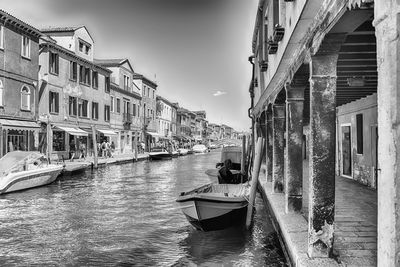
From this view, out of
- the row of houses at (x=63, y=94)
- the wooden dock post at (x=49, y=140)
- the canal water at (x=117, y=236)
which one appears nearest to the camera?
the canal water at (x=117, y=236)

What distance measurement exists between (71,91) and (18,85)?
23.8ft

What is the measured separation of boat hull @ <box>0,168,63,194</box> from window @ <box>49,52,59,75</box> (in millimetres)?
10790

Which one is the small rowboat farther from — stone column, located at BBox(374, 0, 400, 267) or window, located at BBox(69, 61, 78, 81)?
window, located at BBox(69, 61, 78, 81)

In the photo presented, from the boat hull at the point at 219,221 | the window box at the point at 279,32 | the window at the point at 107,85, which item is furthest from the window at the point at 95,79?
the boat hull at the point at 219,221

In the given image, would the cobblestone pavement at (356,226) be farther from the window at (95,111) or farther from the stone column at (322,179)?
the window at (95,111)

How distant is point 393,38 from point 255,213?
8.82m

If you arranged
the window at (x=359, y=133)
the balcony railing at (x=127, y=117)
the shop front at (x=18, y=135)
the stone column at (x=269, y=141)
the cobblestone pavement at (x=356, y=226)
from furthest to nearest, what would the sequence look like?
the balcony railing at (x=127, y=117)
the shop front at (x=18, y=135)
the stone column at (x=269, y=141)
the window at (x=359, y=133)
the cobblestone pavement at (x=356, y=226)

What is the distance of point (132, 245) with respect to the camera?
26.3 ft

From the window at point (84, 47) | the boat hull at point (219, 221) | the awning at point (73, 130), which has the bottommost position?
the boat hull at point (219, 221)

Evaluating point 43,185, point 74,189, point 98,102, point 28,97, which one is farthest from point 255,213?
point 98,102

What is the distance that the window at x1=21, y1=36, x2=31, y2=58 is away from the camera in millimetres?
22250

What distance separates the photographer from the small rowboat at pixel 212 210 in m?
8.20

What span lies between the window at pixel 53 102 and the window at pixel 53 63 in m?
1.47

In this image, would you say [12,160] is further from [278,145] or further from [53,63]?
[53,63]
